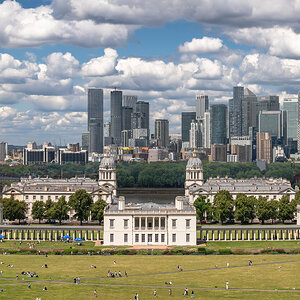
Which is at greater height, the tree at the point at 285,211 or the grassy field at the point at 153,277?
the tree at the point at 285,211

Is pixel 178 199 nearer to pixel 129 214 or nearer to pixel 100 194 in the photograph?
pixel 129 214

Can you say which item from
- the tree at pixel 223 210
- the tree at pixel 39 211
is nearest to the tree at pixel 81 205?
the tree at pixel 39 211

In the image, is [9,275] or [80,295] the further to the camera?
[9,275]

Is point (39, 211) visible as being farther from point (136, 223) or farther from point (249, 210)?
point (249, 210)

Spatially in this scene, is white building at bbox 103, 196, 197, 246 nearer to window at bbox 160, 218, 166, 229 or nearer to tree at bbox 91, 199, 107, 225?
window at bbox 160, 218, 166, 229

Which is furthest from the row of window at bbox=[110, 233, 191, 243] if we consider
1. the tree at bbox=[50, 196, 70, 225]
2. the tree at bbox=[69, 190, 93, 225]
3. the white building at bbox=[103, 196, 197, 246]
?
the tree at bbox=[50, 196, 70, 225]

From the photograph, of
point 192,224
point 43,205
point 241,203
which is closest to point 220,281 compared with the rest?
point 192,224

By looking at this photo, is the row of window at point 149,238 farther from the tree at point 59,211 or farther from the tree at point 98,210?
the tree at point 59,211
